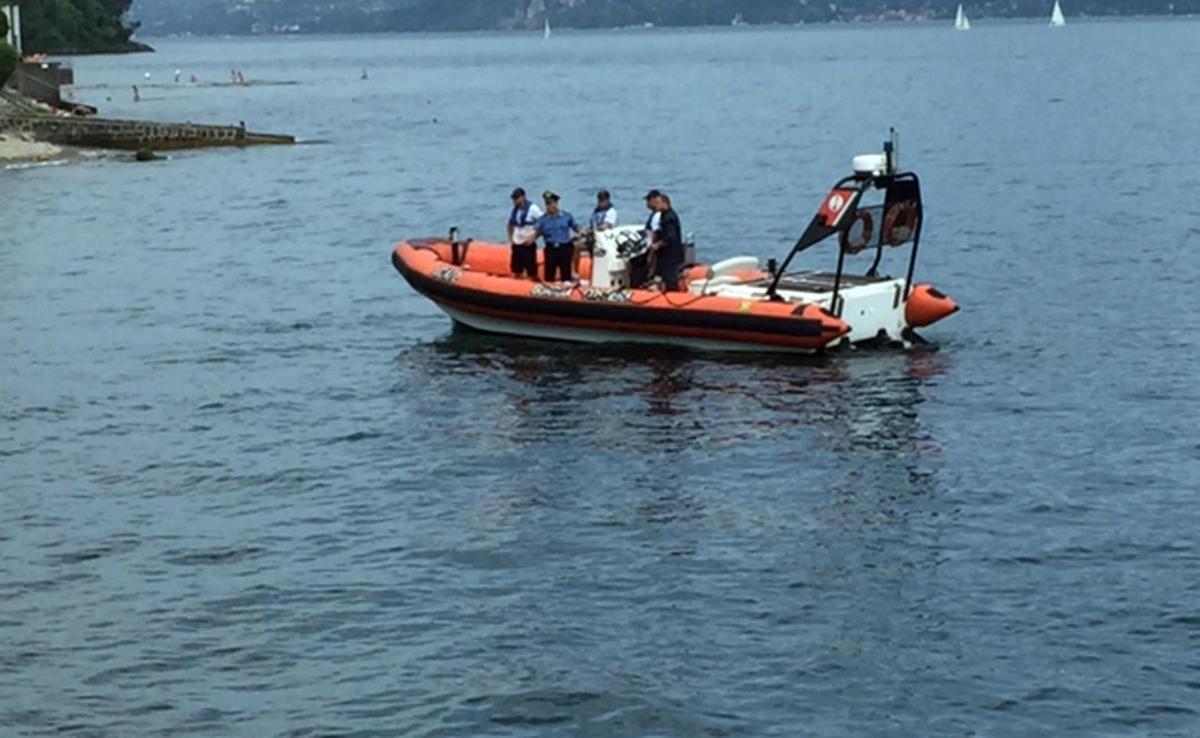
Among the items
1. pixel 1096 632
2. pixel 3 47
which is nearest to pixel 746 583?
pixel 1096 632

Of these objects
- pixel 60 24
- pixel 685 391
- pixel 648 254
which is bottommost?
pixel 685 391

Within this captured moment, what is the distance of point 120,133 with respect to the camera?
269 feet

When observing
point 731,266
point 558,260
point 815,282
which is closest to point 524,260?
point 558,260

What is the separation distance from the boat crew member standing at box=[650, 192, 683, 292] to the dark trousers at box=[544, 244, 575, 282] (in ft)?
5.87

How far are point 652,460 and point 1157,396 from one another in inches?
339

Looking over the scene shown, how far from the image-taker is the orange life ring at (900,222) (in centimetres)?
3428

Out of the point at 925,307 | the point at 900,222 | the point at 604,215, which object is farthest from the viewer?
the point at 604,215

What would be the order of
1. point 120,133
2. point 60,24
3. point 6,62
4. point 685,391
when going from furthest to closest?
point 60,24 → point 6,62 → point 120,133 → point 685,391

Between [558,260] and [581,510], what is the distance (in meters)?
10.4

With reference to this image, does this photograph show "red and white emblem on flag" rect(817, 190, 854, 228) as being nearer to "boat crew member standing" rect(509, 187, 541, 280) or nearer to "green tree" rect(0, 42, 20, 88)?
"boat crew member standing" rect(509, 187, 541, 280)

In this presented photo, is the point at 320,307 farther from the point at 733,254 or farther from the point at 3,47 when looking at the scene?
the point at 3,47

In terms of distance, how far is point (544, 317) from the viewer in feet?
114

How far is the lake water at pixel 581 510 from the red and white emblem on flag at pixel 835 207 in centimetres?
212

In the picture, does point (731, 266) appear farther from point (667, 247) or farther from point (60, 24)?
point (60, 24)
